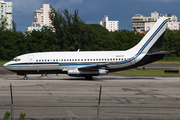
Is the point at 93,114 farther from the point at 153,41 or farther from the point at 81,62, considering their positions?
the point at 153,41

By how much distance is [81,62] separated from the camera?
117 feet

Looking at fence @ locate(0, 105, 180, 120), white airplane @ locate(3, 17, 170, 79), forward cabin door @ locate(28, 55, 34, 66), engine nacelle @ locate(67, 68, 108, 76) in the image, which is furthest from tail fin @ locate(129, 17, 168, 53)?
fence @ locate(0, 105, 180, 120)

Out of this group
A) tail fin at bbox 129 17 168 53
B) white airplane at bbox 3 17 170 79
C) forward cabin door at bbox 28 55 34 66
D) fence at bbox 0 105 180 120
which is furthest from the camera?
tail fin at bbox 129 17 168 53

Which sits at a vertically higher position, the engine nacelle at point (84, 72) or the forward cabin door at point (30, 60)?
the forward cabin door at point (30, 60)

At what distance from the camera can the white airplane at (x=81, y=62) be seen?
35062 millimetres

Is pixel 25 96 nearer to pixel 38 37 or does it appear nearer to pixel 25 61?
pixel 25 61

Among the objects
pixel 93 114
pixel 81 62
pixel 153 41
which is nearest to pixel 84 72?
pixel 81 62

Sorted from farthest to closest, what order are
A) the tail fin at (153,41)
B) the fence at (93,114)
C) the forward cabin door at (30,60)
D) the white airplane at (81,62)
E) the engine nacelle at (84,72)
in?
1. the tail fin at (153,41)
2. the forward cabin door at (30,60)
3. the white airplane at (81,62)
4. the engine nacelle at (84,72)
5. the fence at (93,114)

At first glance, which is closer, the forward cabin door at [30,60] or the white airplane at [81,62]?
the white airplane at [81,62]

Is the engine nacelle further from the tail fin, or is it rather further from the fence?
the fence

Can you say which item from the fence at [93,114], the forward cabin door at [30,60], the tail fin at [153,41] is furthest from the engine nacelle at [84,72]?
the fence at [93,114]

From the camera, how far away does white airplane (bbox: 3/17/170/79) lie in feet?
115

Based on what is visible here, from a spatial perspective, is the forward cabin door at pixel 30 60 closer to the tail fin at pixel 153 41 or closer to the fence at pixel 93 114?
the tail fin at pixel 153 41

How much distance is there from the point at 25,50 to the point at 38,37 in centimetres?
926
